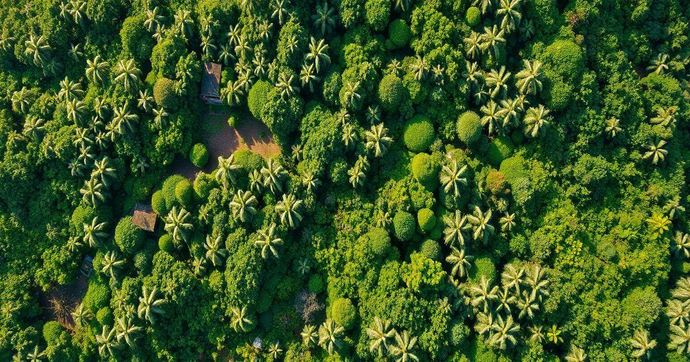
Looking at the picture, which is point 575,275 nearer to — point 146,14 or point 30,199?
point 146,14

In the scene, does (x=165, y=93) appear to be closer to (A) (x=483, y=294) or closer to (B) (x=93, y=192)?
(B) (x=93, y=192)

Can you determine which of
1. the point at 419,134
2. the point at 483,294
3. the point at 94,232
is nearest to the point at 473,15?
the point at 419,134

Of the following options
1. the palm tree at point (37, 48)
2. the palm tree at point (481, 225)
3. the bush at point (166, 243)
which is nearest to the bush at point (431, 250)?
the palm tree at point (481, 225)

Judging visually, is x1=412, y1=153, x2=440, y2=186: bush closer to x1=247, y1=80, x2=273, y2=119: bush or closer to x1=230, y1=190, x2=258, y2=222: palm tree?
x1=230, y1=190, x2=258, y2=222: palm tree

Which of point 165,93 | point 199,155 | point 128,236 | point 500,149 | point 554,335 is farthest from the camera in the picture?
point 199,155

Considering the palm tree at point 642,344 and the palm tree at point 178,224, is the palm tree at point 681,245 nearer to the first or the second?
the palm tree at point 642,344

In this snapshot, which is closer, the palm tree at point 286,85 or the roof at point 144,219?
the palm tree at point 286,85
